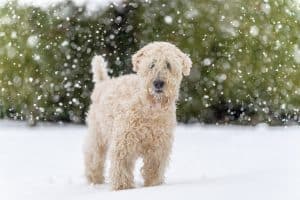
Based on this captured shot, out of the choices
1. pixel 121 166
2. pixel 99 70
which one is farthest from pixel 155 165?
pixel 99 70

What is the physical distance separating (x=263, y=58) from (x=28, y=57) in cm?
→ 300

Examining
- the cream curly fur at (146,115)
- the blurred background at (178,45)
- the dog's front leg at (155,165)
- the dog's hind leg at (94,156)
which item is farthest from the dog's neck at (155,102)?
the blurred background at (178,45)

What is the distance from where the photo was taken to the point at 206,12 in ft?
26.5

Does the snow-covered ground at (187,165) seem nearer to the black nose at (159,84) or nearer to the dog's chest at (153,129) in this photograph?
the dog's chest at (153,129)

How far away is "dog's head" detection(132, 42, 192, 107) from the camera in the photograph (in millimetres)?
4620

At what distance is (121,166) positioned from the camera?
493cm

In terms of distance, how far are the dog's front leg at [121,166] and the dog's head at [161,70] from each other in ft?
1.57

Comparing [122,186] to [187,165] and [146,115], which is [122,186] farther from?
[187,165]

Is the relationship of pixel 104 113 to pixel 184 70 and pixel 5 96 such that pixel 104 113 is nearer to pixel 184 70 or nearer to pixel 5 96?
pixel 184 70

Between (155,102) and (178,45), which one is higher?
(178,45)

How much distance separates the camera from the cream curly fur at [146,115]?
4.71m

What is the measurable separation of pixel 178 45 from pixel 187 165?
2317mm

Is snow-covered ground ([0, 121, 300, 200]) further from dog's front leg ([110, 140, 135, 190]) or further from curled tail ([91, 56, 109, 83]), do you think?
curled tail ([91, 56, 109, 83])

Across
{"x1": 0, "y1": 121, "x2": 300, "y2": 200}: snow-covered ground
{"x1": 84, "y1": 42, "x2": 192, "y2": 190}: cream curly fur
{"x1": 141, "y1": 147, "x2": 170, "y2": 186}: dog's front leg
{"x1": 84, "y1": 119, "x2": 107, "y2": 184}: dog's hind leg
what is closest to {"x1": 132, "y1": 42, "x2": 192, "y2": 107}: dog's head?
{"x1": 84, "y1": 42, "x2": 192, "y2": 190}: cream curly fur
